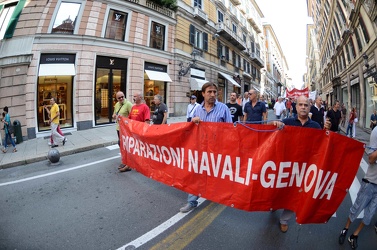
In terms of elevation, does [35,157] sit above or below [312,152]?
below

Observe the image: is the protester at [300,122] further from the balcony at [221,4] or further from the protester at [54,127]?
the balcony at [221,4]

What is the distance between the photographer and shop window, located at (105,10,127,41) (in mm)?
13594

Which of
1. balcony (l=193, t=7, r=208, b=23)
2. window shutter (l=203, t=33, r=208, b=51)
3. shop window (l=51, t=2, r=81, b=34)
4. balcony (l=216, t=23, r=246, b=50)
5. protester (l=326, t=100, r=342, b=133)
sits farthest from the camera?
balcony (l=216, t=23, r=246, b=50)

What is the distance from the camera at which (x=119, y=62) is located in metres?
14.2

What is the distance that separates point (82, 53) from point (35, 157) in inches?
307

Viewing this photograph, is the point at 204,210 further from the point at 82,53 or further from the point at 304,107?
the point at 82,53

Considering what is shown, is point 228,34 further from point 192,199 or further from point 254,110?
point 192,199

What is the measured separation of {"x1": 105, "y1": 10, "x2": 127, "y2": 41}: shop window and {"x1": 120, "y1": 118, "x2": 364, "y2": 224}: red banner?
13.6 m

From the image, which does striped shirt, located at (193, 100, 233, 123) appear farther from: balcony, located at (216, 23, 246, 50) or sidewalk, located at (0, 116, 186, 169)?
balcony, located at (216, 23, 246, 50)

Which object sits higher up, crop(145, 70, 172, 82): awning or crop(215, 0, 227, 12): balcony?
crop(215, 0, 227, 12): balcony

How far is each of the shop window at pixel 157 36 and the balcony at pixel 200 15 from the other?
4.59 metres

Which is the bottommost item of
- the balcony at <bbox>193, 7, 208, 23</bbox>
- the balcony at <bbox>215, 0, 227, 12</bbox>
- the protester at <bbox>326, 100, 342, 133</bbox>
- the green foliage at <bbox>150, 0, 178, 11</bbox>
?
the protester at <bbox>326, 100, 342, 133</bbox>

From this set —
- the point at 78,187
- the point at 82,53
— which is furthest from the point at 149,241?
the point at 82,53

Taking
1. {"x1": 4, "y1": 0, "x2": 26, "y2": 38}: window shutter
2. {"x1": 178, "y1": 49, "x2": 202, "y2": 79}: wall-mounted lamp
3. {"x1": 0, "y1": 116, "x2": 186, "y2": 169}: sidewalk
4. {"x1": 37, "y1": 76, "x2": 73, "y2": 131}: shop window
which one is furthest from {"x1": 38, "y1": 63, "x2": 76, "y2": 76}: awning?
{"x1": 178, "y1": 49, "x2": 202, "y2": 79}: wall-mounted lamp
